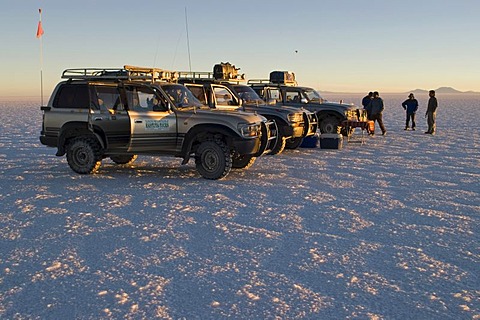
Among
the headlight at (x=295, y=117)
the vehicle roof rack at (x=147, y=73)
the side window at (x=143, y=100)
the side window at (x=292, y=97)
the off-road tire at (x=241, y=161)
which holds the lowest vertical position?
the off-road tire at (x=241, y=161)

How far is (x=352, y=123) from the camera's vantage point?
51.4 ft

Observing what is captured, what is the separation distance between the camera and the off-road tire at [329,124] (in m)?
16.4

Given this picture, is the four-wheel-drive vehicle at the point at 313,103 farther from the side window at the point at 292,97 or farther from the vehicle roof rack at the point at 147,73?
the vehicle roof rack at the point at 147,73

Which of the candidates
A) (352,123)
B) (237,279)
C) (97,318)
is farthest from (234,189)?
(352,123)

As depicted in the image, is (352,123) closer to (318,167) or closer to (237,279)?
(318,167)

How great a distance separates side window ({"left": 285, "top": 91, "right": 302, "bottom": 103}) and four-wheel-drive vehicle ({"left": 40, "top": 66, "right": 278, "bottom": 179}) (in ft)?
20.5

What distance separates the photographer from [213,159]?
31.6 ft

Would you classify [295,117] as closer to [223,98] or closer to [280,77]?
[223,98]

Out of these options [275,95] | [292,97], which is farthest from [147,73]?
[292,97]

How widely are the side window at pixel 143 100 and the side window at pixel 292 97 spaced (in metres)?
6.95

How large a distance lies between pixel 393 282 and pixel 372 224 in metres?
1.96

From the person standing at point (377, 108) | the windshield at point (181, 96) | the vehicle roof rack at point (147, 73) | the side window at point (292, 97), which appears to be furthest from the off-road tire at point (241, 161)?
the person standing at point (377, 108)

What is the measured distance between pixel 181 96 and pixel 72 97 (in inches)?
80.3

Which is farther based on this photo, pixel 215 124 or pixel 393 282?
pixel 215 124
